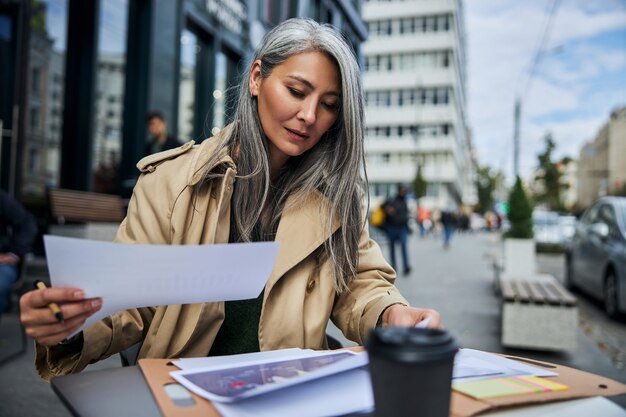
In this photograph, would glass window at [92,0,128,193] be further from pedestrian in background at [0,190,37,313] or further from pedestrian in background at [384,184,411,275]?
pedestrian in background at [384,184,411,275]

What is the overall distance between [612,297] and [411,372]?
7.51m

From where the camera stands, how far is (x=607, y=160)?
283 feet

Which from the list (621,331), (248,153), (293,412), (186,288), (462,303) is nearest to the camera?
(293,412)

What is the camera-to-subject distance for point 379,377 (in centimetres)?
67

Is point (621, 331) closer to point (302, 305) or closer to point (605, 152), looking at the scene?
point (302, 305)

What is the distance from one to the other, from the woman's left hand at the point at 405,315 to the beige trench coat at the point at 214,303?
5cm

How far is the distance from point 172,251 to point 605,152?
99412 mm

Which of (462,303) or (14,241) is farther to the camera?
(462,303)

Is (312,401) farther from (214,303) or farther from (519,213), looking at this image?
(519,213)

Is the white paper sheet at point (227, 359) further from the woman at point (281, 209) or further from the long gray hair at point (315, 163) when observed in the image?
the long gray hair at point (315, 163)

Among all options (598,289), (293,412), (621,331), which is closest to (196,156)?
(293,412)

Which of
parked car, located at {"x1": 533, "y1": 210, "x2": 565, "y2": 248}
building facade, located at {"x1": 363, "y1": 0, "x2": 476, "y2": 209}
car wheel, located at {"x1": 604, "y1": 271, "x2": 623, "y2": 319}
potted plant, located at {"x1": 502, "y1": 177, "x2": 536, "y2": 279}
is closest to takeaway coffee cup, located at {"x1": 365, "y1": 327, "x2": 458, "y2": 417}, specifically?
car wheel, located at {"x1": 604, "y1": 271, "x2": 623, "y2": 319}

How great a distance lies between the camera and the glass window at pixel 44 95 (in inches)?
291

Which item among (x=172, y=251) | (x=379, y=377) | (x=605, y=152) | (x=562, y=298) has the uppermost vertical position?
(x=605, y=152)
